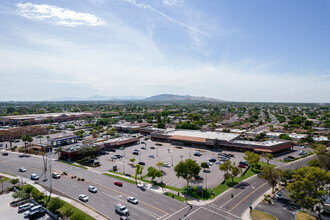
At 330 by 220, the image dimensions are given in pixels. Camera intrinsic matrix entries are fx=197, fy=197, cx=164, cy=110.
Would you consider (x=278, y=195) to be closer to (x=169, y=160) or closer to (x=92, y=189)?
(x=169, y=160)

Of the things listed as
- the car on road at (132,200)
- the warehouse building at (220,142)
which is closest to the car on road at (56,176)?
the car on road at (132,200)

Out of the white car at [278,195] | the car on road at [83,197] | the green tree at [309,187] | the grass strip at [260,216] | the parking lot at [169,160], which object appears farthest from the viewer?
the parking lot at [169,160]

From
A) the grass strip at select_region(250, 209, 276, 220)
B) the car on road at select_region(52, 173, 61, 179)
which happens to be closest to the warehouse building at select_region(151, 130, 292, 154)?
the grass strip at select_region(250, 209, 276, 220)

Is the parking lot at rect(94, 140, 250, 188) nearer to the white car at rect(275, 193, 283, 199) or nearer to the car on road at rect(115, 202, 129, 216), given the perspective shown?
the white car at rect(275, 193, 283, 199)

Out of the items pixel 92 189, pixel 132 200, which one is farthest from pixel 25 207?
pixel 132 200

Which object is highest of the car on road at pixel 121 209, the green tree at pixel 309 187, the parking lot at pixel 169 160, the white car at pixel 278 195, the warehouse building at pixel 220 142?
the green tree at pixel 309 187

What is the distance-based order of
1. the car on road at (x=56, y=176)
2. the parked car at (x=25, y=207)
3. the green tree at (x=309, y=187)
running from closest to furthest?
the green tree at (x=309, y=187) → the parked car at (x=25, y=207) → the car on road at (x=56, y=176)

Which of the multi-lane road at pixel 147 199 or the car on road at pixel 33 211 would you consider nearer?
the car on road at pixel 33 211

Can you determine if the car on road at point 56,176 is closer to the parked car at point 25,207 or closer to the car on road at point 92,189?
the car on road at point 92,189
